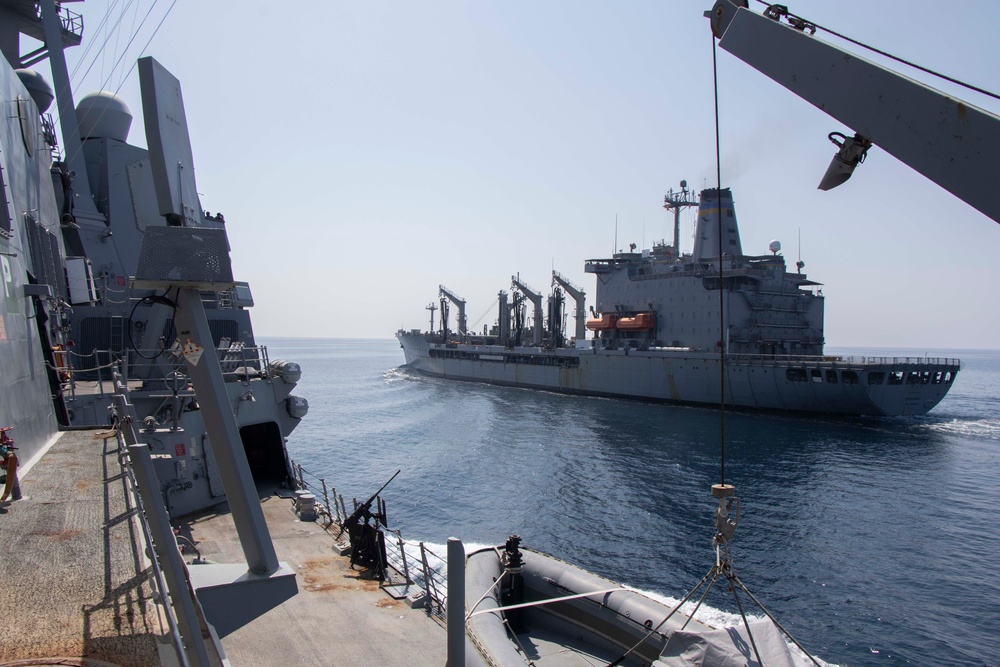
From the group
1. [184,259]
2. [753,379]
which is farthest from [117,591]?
[753,379]

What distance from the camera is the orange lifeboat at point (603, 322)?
48.7m

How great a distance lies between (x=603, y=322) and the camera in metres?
49.5

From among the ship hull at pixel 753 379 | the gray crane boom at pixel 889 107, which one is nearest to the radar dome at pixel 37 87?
the gray crane boom at pixel 889 107

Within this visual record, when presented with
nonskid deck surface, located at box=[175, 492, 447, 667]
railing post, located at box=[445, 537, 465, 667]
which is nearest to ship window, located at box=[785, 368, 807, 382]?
nonskid deck surface, located at box=[175, 492, 447, 667]

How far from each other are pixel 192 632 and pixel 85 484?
3.58 metres

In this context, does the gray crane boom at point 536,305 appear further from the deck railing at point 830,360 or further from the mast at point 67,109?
the mast at point 67,109

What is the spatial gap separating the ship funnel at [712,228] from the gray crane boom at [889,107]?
4141 cm

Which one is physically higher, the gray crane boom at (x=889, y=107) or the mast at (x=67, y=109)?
the mast at (x=67, y=109)

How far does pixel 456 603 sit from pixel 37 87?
17311mm

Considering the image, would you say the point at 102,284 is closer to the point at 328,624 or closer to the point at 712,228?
the point at 328,624

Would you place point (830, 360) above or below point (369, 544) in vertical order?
above

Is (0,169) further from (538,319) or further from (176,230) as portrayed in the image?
(538,319)

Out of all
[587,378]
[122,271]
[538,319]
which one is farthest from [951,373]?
[122,271]

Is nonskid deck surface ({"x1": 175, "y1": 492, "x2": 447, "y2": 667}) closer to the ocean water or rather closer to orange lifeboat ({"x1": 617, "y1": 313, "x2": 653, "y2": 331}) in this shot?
the ocean water
